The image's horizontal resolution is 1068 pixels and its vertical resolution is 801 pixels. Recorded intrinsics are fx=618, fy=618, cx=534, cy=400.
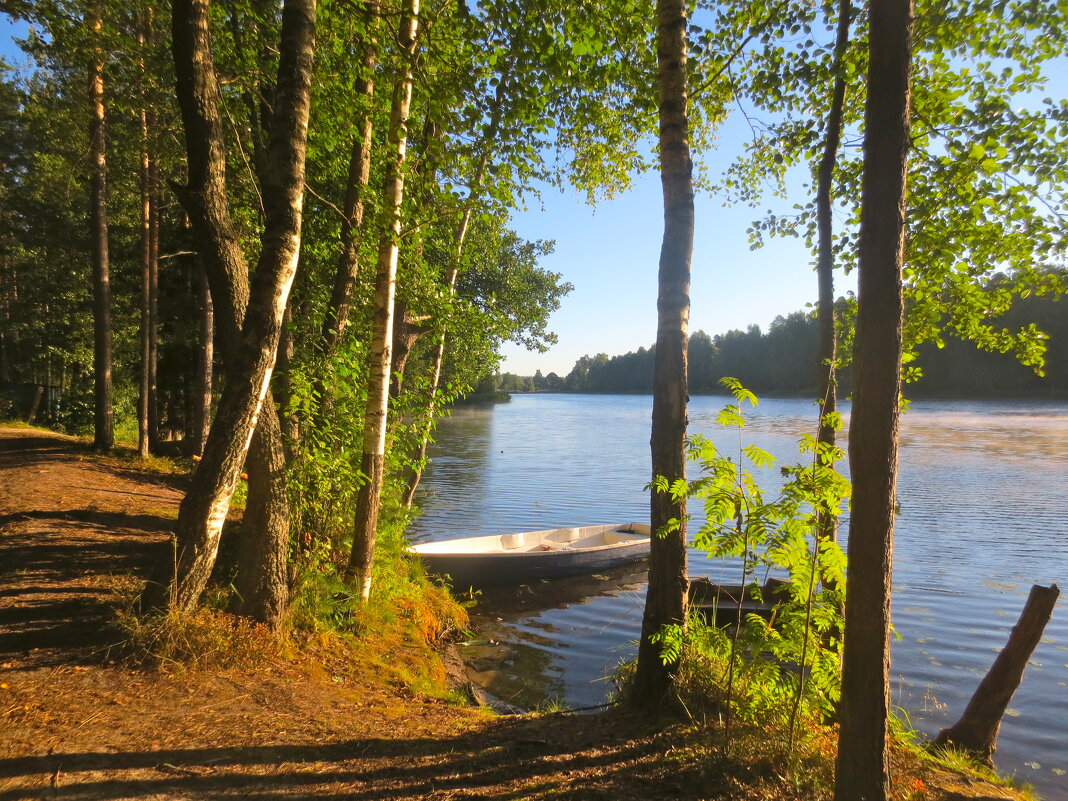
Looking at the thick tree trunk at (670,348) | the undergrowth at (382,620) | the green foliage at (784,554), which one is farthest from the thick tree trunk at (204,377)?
the green foliage at (784,554)

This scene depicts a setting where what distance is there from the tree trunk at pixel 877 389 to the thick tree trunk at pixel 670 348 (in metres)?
1.46

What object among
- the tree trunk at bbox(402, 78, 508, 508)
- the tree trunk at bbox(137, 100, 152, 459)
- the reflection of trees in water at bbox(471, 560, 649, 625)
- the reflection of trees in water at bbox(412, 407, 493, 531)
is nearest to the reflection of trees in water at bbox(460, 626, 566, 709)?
the reflection of trees in water at bbox(471, 560, 649, 625)

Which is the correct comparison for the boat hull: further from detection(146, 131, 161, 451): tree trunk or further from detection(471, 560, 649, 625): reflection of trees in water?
detection(146, 131, 161, 451): tree trunk

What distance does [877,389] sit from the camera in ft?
9.30

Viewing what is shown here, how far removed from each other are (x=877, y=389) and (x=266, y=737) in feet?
12.8

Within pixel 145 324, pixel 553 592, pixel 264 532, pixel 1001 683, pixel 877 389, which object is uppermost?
pixel 145 324

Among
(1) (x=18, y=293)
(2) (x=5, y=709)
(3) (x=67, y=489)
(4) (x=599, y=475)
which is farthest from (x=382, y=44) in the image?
(1) (x=18, y=293)

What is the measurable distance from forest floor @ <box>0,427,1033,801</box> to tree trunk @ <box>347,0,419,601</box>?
5.05 feet

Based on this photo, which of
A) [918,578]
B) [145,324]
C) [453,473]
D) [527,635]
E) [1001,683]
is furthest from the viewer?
[453,473]

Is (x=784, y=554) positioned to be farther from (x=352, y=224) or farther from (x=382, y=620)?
(x=352, y=224)

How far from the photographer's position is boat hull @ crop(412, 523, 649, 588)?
11336mm

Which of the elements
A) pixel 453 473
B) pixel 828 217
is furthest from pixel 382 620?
pixel 453 473

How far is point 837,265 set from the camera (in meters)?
6.31

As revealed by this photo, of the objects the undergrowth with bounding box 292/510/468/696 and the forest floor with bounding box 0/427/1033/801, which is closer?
the forest floor with bounding box 0/427/1033/801
